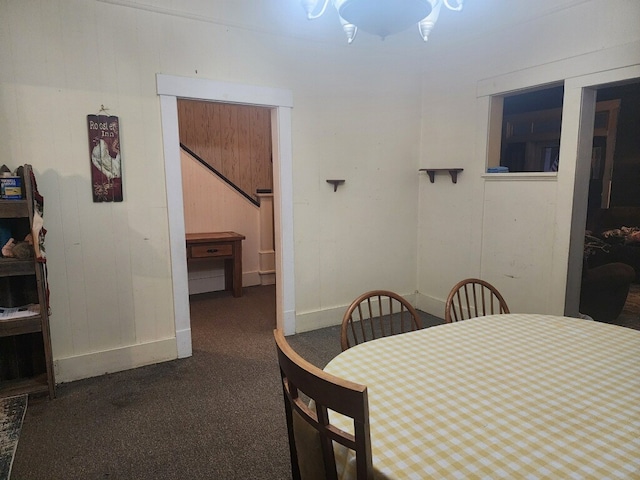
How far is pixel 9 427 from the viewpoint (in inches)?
86.6

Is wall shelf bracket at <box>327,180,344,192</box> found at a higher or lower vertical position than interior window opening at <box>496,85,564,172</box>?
lower

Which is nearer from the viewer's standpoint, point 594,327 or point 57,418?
point 594,327

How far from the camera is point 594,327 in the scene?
1.78 m

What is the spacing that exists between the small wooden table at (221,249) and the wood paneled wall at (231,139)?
1253mm

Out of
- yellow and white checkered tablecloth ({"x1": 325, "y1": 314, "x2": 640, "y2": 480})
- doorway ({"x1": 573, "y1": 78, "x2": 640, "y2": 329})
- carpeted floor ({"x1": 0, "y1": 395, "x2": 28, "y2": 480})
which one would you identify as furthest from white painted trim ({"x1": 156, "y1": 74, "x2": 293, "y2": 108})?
doorway ({"x1": 573, "y1": 78, "x2": 640, "y2": 329})

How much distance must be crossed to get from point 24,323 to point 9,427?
0.56 metres

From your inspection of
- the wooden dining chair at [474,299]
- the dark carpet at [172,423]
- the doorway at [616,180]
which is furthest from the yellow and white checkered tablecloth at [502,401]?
the doorway at [616,180]

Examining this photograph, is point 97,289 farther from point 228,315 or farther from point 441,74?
point 441,74

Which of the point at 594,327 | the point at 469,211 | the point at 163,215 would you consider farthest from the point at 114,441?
the point at 469,211

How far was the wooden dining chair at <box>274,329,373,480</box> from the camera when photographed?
0.83 m

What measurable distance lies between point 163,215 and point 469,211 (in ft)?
8.54

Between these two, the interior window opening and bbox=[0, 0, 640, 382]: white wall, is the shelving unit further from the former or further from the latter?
the interior window opening

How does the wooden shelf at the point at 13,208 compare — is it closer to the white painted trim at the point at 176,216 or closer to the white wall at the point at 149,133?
the white wall at the point at 149,133

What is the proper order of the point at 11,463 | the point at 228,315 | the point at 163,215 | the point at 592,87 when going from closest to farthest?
the point at 11,463 < the point at 592,87 < the point at 163,215 < the point at 228,315
